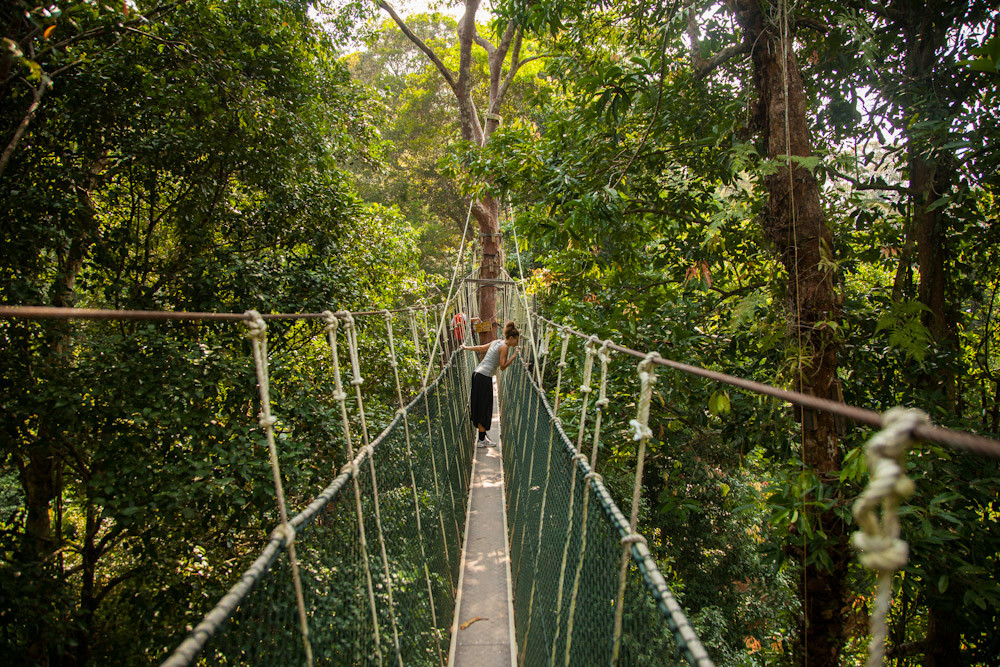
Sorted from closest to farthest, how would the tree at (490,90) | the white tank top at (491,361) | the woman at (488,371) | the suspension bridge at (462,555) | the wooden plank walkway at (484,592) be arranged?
the suspension bridge at (462,555) → the wooden plank walkway at (484,592) → the woman at (488,371) → the white tank top at (491,361) → the tree at (490,90)

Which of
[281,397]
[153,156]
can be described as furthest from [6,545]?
[153,156]

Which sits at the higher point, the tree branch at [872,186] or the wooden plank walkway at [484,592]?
the tree branch at [872,186]

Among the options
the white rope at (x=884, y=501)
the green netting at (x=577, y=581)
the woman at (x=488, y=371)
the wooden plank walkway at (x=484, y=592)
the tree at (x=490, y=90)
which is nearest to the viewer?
the white rope at (x=884, y=501)

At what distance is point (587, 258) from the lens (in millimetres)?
2656

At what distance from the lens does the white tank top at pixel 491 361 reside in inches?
134

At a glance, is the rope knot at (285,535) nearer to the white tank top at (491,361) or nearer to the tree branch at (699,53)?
the tree branch at (699,53)

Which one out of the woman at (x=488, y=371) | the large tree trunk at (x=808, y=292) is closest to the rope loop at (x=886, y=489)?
the large tree trunk at (x=808, y=292)

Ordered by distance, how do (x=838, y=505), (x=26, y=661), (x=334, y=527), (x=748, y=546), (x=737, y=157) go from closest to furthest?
(x=334, y=527)
(x=838, y=505)
(x=737, y=157)
(x=26, y=661)
(x=748, y=546)

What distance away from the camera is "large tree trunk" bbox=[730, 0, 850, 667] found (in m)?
1.51

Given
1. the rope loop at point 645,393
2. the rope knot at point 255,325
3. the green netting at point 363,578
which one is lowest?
the green netting at point 363,578

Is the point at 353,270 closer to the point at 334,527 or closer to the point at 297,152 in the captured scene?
Result: the point at 297,152

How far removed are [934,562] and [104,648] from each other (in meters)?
3.36

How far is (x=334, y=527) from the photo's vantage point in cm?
117

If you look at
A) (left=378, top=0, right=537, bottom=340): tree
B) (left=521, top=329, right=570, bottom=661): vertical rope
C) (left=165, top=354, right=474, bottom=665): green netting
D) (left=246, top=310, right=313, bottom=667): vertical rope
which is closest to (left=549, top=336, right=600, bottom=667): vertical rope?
(left=521, top=329, right=570, bottom=661): vertical rope
